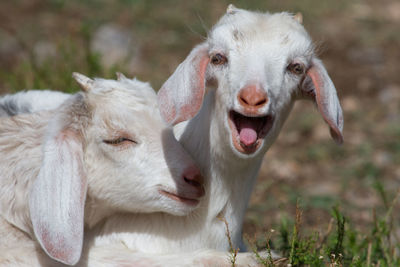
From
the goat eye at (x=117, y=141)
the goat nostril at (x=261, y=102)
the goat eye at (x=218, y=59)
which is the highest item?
the goat eye at (x=218, y=59)

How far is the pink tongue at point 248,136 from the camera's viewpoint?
261cm

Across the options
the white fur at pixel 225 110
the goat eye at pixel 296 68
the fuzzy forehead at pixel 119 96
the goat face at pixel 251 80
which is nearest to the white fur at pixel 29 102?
the fuzzy forehead at pixel 119 96

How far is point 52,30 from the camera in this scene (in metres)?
7.96

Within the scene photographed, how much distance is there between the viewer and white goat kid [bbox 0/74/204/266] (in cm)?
277

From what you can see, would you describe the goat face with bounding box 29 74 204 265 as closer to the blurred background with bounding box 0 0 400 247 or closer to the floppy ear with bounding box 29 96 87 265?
the floppy ear with bounding box 29 96 87 265

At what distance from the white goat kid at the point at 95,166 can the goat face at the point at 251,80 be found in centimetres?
28

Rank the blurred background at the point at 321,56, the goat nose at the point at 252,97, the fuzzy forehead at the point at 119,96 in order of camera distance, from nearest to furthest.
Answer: the goat nose at the point at 252,97
the fuzzy forehead at the point at 119,96
the blurred background at the point at 321,56

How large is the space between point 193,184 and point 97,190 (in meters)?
0.45

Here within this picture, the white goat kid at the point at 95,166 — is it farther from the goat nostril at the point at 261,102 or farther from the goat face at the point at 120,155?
the goat nostril at the point at 261,102

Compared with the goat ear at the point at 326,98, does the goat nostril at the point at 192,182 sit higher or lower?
lower

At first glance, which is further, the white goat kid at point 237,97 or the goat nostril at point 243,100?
the white goat kid at point 237,97

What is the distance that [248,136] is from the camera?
2625 mm

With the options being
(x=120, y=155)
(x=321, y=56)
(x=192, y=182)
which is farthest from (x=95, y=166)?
(x=321, y=56)

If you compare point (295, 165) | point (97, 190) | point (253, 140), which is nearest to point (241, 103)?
point (253, 140)
